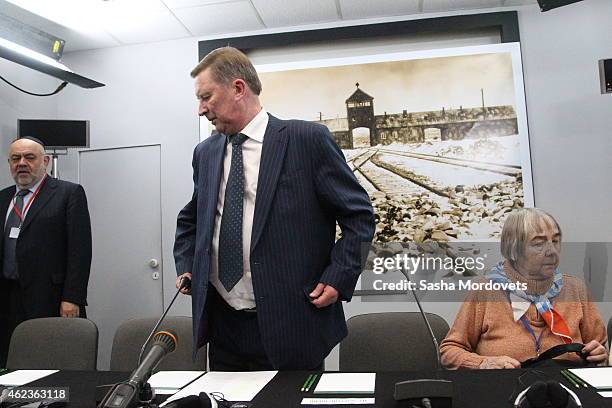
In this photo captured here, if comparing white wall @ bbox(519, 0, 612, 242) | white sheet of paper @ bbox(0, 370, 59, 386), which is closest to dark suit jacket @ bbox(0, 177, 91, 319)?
white sheet of paper @ bbox(0, 370, 59, 386)

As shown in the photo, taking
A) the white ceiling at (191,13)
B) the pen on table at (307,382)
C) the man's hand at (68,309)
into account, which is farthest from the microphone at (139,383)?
the white ceiling at (191,13)

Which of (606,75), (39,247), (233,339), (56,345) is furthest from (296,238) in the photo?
(606,75)

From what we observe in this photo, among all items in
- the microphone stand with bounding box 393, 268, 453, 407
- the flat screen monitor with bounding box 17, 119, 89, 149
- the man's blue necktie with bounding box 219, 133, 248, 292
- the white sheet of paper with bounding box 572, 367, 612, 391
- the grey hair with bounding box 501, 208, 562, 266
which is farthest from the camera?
the flat screen monitor with bounding box 17, 119, 89, 149

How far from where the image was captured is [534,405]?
956 mm

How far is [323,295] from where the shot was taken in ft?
4.97

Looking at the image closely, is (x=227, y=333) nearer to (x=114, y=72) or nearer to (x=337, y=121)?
(x=337, y=121)

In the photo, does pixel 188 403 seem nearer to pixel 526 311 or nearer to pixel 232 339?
pixel 232 339

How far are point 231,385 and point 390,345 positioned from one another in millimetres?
952

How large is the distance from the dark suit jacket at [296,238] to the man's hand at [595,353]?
0.71m

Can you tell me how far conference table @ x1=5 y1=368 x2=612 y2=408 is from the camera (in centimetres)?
109

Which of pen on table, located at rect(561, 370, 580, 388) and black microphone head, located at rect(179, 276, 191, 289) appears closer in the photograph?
pen on table, located at rect(561, 370, 580, 388)

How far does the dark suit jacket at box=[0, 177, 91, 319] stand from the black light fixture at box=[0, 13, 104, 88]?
0.86 metres

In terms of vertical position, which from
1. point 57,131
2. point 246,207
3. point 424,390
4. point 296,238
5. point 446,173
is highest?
point 57,131

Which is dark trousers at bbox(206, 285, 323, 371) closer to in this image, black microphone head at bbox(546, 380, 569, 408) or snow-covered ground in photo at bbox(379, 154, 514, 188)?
black microphone head at bbox(546, 380, 569, 408)
